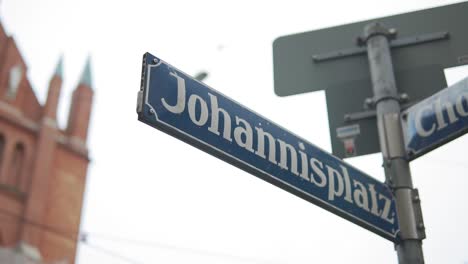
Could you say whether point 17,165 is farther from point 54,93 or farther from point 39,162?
point 54,93

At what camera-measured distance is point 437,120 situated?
8.34 ft

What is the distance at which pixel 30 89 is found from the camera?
90.1 ft

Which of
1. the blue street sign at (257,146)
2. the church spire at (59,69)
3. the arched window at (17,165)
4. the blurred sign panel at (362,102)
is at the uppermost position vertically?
the church spire at (59,69)

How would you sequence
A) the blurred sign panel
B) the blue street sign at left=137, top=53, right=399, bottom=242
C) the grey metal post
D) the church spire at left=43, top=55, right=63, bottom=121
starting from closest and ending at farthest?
the blue street sign at left=137, top=53, right=399, bottom=242, the grey metal post, the blurred sign panel, the church spire at left=43, top=55, right=63, bottom=121

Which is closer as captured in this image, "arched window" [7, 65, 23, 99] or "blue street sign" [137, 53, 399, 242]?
"blue street sign" [137, 53, 399, 242]

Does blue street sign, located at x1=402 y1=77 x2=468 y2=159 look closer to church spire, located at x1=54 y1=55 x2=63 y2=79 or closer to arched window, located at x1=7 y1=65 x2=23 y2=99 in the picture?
arched window, located at x1=7 y1=65 x2=23 y2=99

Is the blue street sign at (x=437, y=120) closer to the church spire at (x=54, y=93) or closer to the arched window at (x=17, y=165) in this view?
the arched window at (x=17, y=165)

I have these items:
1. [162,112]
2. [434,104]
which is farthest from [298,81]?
[162,112]

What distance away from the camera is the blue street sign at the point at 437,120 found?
2.48m

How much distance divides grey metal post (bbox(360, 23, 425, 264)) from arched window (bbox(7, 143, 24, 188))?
78.8ft

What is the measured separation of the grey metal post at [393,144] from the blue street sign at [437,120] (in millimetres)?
56

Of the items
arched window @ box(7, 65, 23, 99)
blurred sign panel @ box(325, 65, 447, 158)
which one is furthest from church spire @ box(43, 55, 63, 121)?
blurred sign panel @ box(325, 65, 447, 158)

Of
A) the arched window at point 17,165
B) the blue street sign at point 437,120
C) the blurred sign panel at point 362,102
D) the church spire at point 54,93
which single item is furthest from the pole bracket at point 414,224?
the church spire at point 54,93

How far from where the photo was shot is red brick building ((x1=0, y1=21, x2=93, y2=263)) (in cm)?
2420
